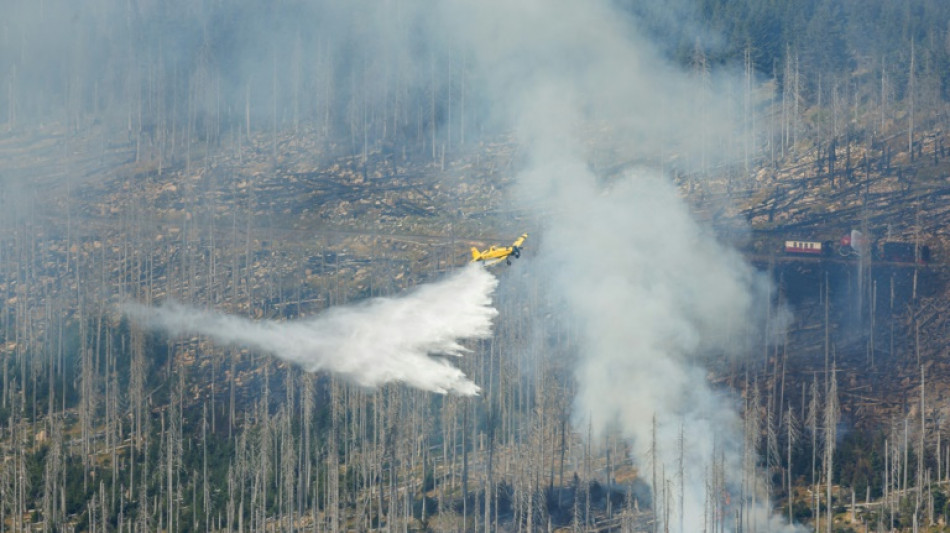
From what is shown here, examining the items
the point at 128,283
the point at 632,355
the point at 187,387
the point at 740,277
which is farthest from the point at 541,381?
the point at 128,283

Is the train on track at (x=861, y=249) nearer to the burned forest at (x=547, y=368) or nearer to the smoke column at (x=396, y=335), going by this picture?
the burned forest at (x=547, y=368)

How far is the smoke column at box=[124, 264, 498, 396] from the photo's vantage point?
151 meters

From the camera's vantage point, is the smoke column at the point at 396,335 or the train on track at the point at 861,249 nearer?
the smoke column at the point at 396,335

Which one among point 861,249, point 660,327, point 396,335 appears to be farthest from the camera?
point 861,249

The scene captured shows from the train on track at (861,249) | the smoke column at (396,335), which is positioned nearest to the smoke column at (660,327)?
the train on track at (861,249)

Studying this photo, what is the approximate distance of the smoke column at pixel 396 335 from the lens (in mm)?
150875

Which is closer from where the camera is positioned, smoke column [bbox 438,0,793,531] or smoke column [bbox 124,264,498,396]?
smoke column [bbox 124,264,498,396]

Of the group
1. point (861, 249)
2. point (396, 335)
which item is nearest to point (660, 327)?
point (861, 249)

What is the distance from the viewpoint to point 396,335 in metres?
153

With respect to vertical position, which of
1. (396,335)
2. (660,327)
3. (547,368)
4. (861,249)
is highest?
(861,249)

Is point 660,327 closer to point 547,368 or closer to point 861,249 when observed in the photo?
point 547,368

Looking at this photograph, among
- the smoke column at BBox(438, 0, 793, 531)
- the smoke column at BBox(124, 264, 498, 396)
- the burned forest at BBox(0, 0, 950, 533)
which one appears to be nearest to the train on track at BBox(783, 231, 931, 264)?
the burned forest at BBox(0, 0, 950, 533)

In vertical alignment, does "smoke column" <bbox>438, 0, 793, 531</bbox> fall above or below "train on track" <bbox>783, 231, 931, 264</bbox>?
below

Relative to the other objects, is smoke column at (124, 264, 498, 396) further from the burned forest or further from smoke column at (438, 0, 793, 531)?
smoke column at (438, 0, 793, 531)
